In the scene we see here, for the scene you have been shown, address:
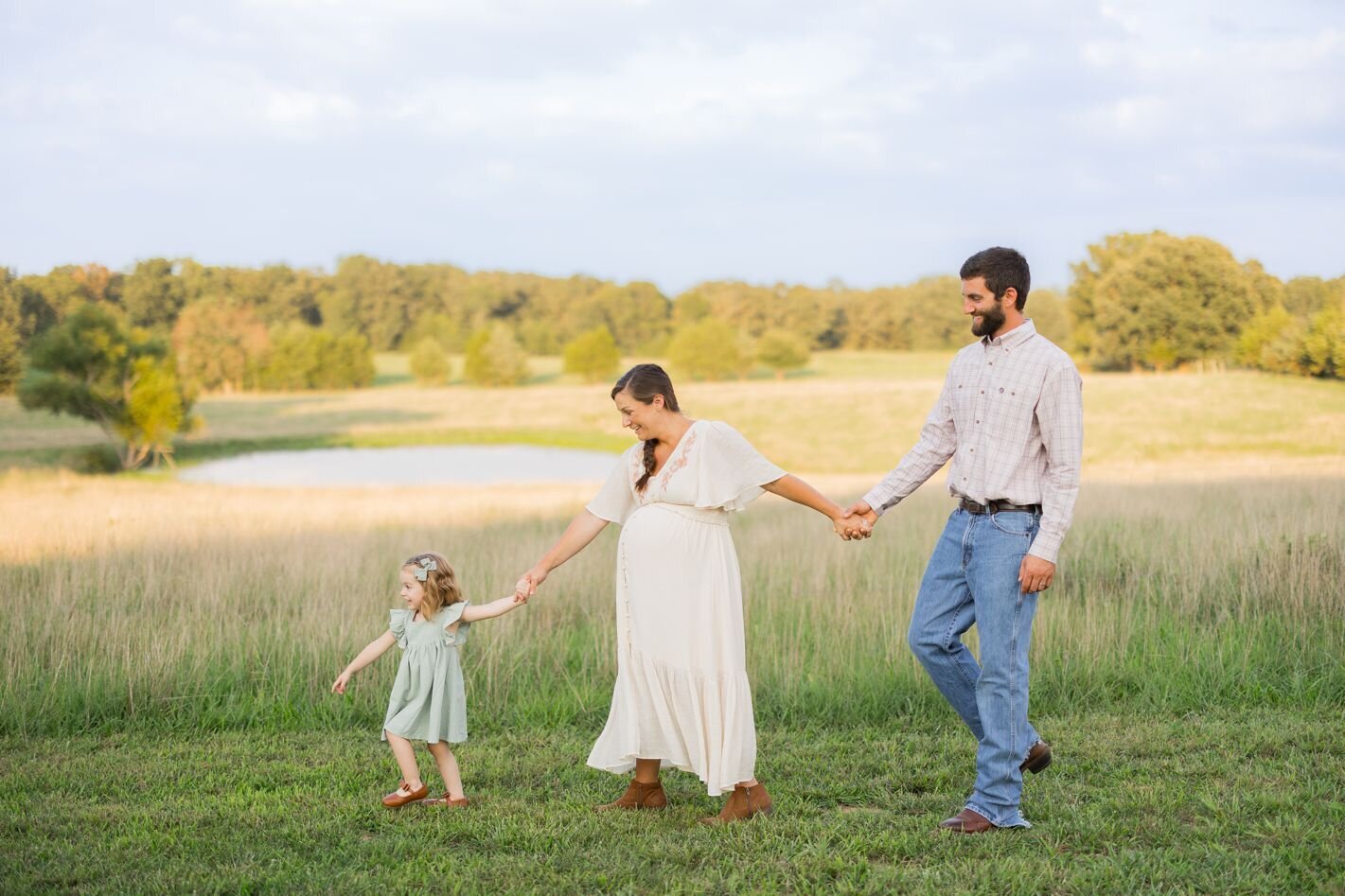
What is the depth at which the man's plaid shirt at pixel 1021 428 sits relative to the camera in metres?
4.55

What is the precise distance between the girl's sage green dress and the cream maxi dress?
0.67 meters

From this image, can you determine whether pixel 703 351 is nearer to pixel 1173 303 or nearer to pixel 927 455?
pixel 1173 303

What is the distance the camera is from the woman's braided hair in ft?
16.2

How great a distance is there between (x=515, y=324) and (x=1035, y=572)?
86.9m

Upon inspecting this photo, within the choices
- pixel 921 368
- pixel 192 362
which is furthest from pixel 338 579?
pixel 921 368

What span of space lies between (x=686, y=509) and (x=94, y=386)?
40011 millimetres

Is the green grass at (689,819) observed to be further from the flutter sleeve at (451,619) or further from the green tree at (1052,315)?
the green tree at (1052,315)

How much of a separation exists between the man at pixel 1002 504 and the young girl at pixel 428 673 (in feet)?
6.39

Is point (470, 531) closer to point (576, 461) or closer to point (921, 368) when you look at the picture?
point (576, 461)

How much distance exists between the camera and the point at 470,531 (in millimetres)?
16891

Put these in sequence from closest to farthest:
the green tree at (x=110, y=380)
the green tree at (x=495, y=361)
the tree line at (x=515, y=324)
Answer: the green tree at (x=110, y=380), the tree line at (x=515, y=324), the green tree at (x=495, y=361)

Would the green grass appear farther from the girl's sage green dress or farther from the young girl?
the girl's sage green dress

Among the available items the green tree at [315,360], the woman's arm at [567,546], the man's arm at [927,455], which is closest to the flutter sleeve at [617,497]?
the woman's arm at [567,546]

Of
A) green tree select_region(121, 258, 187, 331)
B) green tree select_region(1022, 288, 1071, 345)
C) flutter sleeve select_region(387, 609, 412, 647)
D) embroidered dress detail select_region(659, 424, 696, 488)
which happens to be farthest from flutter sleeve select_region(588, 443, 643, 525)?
green tree select_region(1022, 288, 1071, 345)
